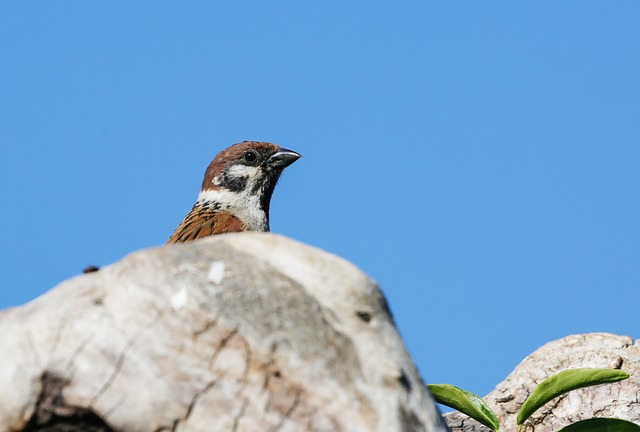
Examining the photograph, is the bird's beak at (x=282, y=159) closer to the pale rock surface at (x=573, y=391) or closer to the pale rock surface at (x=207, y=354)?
the pale rock surface at (x=573, y=391)

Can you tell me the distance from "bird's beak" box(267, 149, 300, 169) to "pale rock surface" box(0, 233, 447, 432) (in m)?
5.96

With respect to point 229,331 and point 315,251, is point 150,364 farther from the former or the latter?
point 315,251

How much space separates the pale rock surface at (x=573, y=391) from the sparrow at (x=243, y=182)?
364 cm

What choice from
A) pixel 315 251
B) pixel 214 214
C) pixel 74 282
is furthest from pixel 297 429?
pixel 214 214

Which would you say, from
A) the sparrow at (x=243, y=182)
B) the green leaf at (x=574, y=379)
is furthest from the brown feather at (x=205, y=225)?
the green leaf at (x=574, y=379)

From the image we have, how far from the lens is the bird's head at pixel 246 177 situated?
9156mm

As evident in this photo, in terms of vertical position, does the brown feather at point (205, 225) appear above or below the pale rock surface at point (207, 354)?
above

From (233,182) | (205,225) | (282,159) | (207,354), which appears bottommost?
(207,354)

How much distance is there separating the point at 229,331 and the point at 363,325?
451 millimetres

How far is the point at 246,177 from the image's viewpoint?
9234 millimetres

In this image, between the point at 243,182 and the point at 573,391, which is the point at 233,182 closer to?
the point at 243,182

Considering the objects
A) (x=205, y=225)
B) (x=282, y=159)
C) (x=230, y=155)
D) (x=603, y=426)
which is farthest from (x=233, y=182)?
(x=603, y=426)

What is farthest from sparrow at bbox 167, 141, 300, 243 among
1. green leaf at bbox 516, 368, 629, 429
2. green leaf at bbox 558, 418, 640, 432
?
green leaf at bbox 558, 418, 640, 432

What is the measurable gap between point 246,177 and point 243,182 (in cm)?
5
